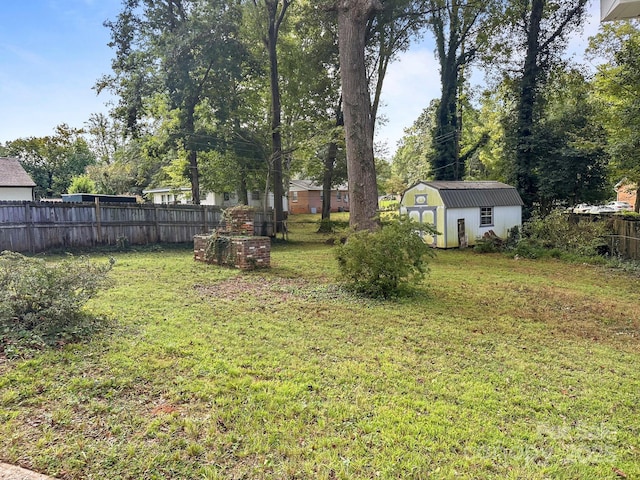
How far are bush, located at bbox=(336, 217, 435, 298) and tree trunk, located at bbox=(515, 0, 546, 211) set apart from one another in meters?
13.0

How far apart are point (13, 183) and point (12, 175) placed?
67cm

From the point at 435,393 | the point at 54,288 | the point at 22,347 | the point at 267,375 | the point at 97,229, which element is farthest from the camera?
the point at 97,229

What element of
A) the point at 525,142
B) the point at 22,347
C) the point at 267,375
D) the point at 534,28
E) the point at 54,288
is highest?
the point at 534,28

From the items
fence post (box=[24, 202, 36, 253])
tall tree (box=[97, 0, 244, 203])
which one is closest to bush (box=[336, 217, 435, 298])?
fence post (box=[24, 202, 36, 253])

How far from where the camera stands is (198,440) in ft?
7.54

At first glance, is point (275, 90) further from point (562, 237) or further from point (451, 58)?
point (562, 237)

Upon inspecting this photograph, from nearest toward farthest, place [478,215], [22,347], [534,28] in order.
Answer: [22,347] → [478,215] → [534,28]

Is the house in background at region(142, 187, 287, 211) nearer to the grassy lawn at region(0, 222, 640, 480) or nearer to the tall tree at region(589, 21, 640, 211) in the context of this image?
the tall tree at region(589, 21, 640, 211)

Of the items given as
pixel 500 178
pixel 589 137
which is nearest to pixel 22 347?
pixel 589 137

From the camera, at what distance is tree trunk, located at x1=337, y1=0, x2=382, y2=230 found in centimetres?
873

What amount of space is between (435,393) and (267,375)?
1401 millimetres

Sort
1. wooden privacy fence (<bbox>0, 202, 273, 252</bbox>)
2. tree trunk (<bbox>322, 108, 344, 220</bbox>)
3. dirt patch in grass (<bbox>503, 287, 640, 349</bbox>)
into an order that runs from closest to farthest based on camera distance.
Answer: dirt patch in grass (<bbox>503, 287, 640, 349</bbox>) < wooden privacy fence (<bbox>0, 202, 273, 252</bbox>) < tree trunk (<bbox>322, 108, 344, 220</bbox>)

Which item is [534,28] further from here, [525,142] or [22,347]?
[22,347]

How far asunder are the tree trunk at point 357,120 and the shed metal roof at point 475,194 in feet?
19.1
